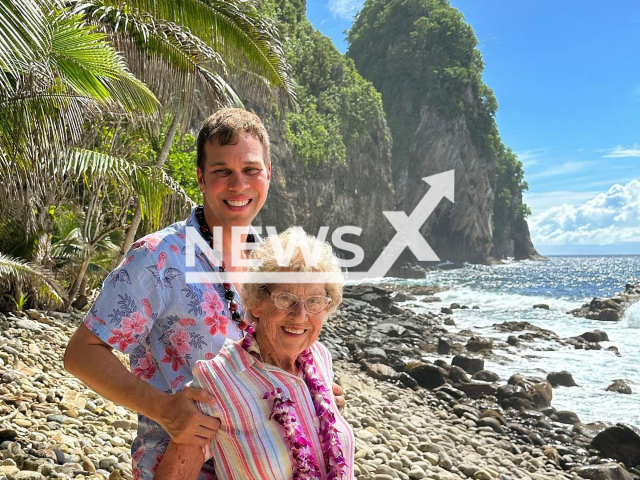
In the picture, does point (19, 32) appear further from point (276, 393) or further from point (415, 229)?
point (415, 229)

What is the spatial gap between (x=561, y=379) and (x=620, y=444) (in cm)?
496

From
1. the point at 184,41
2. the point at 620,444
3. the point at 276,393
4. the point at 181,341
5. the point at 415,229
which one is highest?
the point at 184,41

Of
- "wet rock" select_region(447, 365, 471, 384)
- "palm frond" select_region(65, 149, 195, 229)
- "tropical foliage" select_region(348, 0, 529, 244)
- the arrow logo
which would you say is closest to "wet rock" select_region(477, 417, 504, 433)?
"wet rock" select_region(447, 365, 471, 384)

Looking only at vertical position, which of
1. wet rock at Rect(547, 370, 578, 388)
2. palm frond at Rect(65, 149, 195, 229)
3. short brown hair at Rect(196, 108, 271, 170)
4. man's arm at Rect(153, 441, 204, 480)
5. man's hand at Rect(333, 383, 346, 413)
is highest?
palm frond at Rect(65, 149, 195, 229)

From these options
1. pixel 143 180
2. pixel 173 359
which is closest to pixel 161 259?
pixel 173 359

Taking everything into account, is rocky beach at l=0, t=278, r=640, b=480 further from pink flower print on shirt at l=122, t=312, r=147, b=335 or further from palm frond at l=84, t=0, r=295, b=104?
palm frond at l=84, t=0, r=295, b=104

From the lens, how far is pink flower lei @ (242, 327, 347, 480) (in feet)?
4.92

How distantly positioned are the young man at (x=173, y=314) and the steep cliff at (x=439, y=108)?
70.3 m

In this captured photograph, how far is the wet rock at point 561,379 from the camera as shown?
14.6 meters

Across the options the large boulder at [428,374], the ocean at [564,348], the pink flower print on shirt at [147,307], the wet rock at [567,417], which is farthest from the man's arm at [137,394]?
the large boulder at [428,374]

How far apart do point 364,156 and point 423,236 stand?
24.7 meters

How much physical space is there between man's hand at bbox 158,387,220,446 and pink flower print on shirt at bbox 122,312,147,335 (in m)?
0.23

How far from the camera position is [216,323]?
1.71m

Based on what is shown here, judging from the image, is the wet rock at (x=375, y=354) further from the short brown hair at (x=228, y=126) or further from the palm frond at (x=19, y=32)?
the short brown hair at (x=228, y=126)
